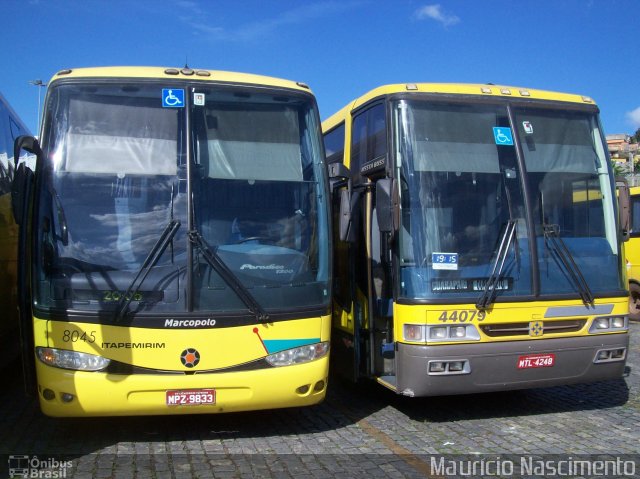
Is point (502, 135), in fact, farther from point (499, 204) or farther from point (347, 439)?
point (347, 439)

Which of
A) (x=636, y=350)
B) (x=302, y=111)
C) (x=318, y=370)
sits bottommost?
(x=636, y=350)

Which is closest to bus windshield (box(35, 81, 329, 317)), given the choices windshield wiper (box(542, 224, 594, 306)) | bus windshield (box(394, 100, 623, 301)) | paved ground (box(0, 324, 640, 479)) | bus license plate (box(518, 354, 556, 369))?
bus windshield (box(394, 100, 623, 301))

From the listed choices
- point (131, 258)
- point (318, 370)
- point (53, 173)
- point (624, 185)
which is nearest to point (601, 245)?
point (624, 185)

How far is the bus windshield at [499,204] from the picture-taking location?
604cm

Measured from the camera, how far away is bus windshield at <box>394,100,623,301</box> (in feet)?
19.8

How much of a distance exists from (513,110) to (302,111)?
7.24 feet

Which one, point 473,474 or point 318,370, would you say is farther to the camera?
point 318,370

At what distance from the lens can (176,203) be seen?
18.1 feet

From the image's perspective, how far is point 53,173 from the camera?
5480mm

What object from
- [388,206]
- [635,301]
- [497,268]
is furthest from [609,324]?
[635,301]

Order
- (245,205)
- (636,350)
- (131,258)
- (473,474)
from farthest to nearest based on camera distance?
1. (636,350)
2. (245,205)
3. (131,258)
4. (473,474)

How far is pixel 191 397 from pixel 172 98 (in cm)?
266

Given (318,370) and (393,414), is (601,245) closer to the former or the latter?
(393,414)

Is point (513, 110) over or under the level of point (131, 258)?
over
